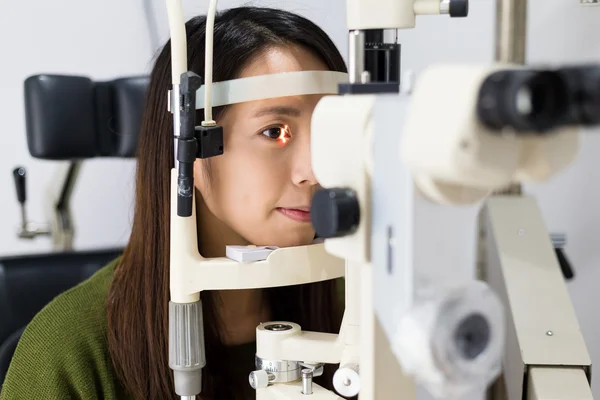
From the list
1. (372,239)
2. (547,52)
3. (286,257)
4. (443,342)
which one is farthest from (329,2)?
(443,342)

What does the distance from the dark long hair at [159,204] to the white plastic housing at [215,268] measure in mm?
202

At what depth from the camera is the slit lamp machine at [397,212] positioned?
1.57ft

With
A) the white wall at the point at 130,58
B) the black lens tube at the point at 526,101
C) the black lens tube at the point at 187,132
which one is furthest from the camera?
the white wall at the point at 130,58

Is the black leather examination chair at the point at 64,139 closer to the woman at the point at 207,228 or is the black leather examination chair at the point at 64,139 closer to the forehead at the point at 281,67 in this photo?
the woman at the point at 207,228

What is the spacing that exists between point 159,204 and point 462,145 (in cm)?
73

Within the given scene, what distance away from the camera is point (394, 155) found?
57cm

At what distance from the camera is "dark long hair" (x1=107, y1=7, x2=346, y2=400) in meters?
1.08

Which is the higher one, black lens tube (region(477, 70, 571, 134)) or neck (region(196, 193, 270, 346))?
black lens tube (region(477, 70, 571, 134))

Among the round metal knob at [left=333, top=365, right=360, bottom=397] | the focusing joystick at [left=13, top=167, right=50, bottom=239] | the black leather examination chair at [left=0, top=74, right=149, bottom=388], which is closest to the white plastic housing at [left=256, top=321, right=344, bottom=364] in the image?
the round metal knob at [left=333, top=365, right=360, bottom=397]

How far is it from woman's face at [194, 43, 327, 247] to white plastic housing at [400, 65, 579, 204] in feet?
Result: 1.64

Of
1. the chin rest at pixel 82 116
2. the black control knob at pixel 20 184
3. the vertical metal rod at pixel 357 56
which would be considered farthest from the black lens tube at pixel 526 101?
the black control knob at pixel 20 184

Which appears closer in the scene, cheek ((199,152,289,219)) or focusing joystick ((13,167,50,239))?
cheek ((199,152,289,219))

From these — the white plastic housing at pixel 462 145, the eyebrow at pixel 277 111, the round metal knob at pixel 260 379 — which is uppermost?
the eyebrow at pixel 277 111

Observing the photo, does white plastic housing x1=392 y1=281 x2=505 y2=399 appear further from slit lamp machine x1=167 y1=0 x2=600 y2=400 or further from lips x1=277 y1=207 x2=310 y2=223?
lips x1=277 y1=207 x2=310 y2=223
